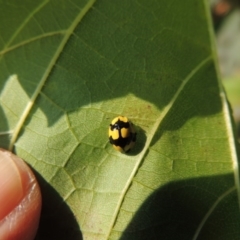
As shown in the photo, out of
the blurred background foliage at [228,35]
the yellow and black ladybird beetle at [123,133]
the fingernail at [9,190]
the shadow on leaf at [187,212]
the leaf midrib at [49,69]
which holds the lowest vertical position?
the blurred background foliage at [228,35]

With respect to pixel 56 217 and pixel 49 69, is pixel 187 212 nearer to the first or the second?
pixel 56 217

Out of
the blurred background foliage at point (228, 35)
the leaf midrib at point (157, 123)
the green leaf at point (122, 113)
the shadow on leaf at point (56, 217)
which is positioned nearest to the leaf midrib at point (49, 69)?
the green leaf at point (122, 113)

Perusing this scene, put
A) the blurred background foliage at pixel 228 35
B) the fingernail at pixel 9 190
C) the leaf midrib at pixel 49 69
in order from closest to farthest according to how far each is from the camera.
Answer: the leaf midrib at pixel 49 69, the fingernail at pixel 9 190, the blurred background foliage at pixel 228 35

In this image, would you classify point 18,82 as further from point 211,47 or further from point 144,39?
point 211,47

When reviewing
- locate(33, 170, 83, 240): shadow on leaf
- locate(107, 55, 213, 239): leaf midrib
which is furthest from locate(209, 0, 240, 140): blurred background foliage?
locate(33, 170, 83, 240): shadow on leaf

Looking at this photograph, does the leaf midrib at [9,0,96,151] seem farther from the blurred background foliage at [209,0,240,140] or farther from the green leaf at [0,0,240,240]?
the blurred background foliage at [209,0,240,140]

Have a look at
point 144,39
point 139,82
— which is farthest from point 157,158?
point 144,39

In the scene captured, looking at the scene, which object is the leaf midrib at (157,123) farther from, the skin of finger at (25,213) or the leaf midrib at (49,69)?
the leaf midrib at (49,69)
